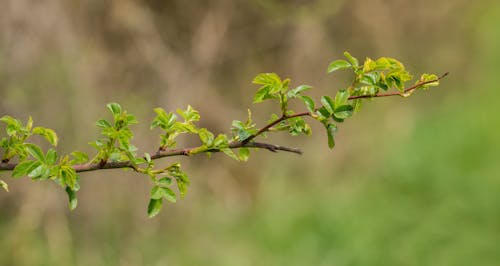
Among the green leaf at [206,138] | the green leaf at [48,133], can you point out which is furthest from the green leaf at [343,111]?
the green leaf at [48,133]

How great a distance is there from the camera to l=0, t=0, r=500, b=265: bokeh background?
402 centimetres

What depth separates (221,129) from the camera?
5.21 meters

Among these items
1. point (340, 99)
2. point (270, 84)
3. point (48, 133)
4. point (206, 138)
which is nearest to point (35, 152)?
point (48, 133)

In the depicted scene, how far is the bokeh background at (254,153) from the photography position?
158 inches

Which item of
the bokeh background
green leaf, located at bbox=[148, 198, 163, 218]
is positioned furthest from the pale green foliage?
the bokeh background

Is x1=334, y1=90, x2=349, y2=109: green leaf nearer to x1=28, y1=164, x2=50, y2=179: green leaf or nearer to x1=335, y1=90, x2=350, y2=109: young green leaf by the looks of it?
x1=335, y1=90, x2=350, y2=109: young green leaf

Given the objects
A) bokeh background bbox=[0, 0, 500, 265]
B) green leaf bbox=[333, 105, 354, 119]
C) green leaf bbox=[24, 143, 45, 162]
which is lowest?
green leaf bbox=[24, 143, 45, 162]

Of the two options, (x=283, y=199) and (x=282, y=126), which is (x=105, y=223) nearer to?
(x=283, y=199)

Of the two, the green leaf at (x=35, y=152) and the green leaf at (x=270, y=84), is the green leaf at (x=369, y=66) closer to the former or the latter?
the green leaf at (x=270, y=84)

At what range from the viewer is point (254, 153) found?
213 inches

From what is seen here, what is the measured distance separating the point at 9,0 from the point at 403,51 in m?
3.17

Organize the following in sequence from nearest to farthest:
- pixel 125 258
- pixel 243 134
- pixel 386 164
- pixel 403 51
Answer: pixel 243 134 < pixel 125 258 < pixel 386 164 < pixel 403 51

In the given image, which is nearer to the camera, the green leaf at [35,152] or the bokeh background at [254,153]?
the green leaf at [35,152]

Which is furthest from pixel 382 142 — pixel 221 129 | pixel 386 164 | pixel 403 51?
pixel 221 129
